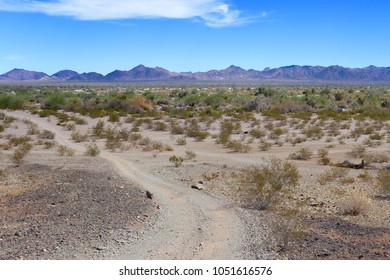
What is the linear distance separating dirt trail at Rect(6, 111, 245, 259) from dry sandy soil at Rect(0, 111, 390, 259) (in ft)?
0.08

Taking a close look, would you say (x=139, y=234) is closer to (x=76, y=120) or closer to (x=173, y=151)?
(x=173, y=151)

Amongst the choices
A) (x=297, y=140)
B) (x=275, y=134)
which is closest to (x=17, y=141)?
(x=275, y=134)

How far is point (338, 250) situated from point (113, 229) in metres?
5.34

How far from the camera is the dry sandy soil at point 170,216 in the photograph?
10008 millimetres

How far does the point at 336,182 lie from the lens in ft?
58.5

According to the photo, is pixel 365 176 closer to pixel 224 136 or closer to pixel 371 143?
pixel 371 143

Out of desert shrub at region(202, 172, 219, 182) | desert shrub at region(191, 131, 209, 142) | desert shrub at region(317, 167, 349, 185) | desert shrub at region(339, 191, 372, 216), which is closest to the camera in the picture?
desert shrub at region(339, 191, 372, 216)

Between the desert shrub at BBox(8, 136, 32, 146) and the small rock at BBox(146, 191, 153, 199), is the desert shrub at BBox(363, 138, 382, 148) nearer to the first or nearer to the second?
the small rock at BBox(146, 191, 153, 199)

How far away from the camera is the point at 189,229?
1148cm

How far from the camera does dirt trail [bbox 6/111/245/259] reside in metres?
9.82

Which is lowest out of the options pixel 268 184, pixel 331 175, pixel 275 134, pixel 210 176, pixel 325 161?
pixel 275 134

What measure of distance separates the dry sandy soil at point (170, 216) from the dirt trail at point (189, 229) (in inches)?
1.0

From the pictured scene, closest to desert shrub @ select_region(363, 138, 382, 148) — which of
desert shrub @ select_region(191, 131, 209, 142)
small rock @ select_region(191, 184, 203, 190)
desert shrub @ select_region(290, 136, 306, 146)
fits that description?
desert shrub @ select_region(290, 136, 306, 146)

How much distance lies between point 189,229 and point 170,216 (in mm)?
1329
